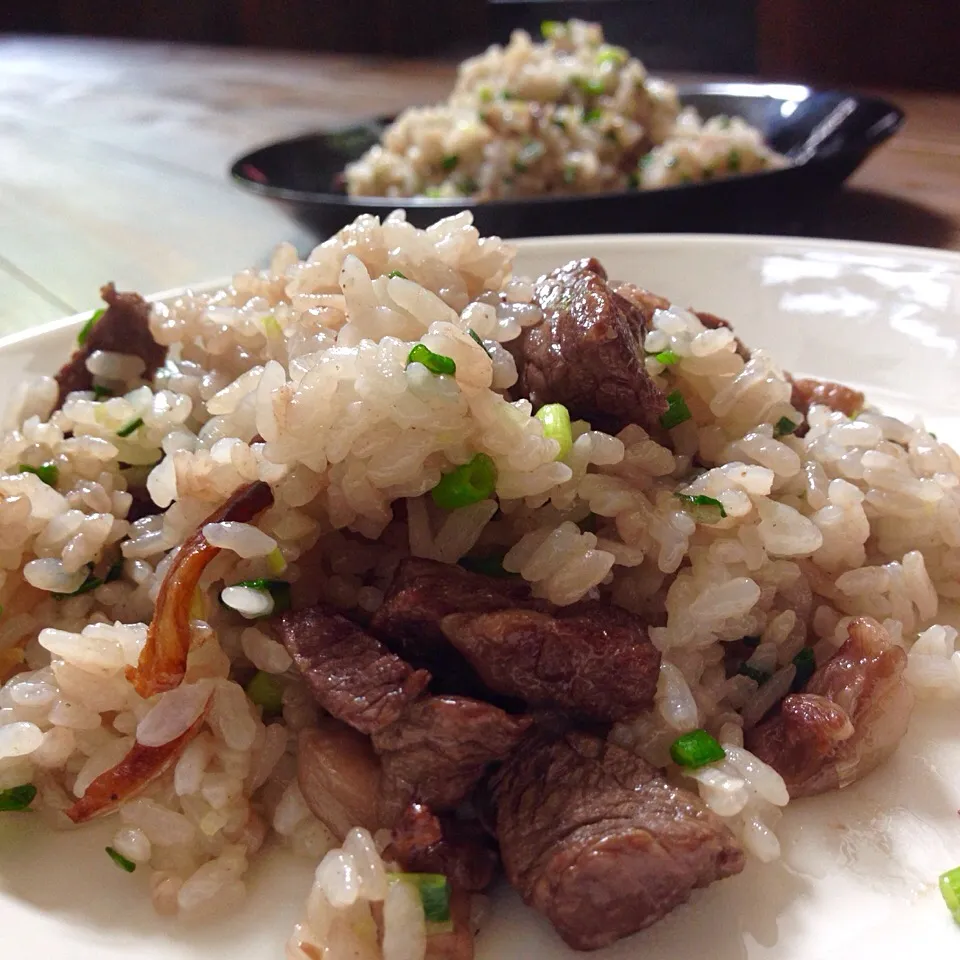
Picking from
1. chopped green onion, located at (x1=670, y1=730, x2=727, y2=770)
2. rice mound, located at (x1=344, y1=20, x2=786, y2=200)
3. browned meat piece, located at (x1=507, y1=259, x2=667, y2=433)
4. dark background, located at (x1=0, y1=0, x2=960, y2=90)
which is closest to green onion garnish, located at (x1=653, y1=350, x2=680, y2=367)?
browned meat piece, located at (x1=507, y1=259, x2=667, y2=433)

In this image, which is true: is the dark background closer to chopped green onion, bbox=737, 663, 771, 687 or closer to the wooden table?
the wooden table

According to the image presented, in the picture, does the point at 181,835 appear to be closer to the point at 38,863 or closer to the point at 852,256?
the point at 38,863

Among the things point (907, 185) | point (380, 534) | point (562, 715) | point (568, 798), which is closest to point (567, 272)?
point (380, 534)

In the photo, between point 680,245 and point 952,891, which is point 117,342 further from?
point 952,891

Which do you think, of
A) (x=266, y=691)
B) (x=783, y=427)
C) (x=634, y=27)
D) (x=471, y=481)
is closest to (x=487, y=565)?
(x=471, y=481)

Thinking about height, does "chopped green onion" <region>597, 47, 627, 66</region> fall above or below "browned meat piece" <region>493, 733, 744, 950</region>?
above

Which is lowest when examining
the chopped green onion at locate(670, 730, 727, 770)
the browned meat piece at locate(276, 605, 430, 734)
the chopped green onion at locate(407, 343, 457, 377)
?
the chopped green onion at locate(670, 730, 727, 770)
